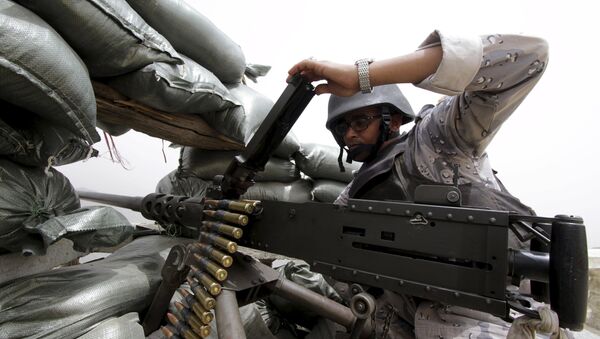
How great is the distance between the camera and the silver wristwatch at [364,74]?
0.82m

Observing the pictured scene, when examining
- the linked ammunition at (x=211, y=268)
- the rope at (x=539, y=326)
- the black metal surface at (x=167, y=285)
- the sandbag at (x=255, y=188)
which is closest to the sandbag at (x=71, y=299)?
the black metal surface at (x=167, y=285)

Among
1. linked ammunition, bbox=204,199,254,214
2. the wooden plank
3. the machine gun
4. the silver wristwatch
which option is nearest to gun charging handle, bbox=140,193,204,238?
the machine gun

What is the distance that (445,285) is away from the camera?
75 cm

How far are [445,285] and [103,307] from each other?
1109 mm

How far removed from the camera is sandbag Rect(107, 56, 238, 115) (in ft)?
4.34

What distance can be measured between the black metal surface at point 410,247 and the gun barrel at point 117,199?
123 centimetres

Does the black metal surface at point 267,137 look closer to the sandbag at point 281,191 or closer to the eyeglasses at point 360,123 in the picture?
the eyeglasses at point 360,123

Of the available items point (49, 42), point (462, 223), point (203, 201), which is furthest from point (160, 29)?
point (462, 223)

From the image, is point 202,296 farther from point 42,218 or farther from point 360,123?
point 360,123

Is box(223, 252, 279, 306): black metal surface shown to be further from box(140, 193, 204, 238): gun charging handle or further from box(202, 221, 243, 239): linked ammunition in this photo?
box(140, 193, 204, 238): gun charging handle

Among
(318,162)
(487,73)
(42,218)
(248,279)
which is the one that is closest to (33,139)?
(42,218)

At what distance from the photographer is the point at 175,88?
1400mm

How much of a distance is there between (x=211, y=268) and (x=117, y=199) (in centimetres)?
139

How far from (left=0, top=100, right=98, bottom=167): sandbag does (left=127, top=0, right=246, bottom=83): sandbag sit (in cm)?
66
